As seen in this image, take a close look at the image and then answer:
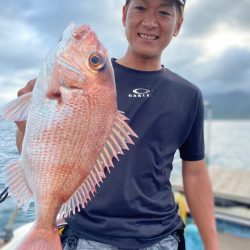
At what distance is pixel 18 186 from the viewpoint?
133 centimetres

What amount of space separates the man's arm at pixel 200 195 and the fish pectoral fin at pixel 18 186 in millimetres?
1316

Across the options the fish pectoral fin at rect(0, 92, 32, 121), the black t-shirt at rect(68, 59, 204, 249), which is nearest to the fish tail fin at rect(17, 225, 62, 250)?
the fish pectoral fin at rect(0, 92, 32, 121)

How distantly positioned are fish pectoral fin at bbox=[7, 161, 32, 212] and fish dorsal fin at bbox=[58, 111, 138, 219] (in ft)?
0.47

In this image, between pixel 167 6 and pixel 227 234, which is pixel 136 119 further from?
pixel 227 234

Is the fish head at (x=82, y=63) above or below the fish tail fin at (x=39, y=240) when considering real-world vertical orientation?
above

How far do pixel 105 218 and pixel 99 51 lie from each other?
91 centimetres

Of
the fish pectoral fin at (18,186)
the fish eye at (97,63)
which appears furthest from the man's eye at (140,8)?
the fish pectoral fin at (18,186)

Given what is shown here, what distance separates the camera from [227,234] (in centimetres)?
573

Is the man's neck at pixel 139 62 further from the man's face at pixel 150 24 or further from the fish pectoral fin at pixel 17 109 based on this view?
the fish pectoral fin at pixel 17 109

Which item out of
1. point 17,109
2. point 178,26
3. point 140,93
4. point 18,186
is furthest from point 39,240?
point 178,26

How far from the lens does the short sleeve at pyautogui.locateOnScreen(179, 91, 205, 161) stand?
7.27 feet

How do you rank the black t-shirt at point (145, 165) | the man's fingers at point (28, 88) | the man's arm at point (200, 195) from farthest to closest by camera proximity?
the man's arm at point (200, 195)
the black t-shirt at point (145, 165)
the man's fingers at point (28, 88)

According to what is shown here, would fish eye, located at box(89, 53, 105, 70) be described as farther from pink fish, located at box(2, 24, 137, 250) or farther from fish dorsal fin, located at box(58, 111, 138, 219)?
fish dorsal fin, located at box(58, 111, 138, 219)

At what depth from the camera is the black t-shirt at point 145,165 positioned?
185 centimetres
